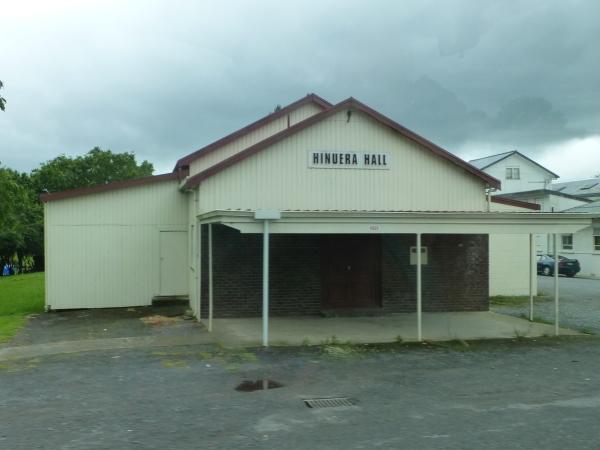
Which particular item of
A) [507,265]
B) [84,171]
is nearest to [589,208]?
[507,265]

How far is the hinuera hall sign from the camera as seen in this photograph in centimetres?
1473

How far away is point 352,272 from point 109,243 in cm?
664

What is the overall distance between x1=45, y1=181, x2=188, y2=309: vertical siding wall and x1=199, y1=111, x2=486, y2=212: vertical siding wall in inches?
130

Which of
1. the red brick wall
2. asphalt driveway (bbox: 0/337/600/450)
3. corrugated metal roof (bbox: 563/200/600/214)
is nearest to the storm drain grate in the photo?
asphalt driveway (bbox: 0/337/600/450)

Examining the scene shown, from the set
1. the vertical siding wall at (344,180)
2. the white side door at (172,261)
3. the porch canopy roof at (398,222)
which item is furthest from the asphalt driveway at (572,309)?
the white side door at (172,261)

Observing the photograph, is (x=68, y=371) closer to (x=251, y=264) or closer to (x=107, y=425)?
(x=107, y=425)

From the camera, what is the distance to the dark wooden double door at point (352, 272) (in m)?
15.5

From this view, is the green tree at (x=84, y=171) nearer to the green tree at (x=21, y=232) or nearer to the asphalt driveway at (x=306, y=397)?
the green tree at (x=21, y=232)

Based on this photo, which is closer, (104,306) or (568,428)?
(568,428)

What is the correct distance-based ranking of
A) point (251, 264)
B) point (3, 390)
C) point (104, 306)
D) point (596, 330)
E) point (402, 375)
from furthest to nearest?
1. point (104, 306)
2. point (251, 264)
3. point (596, 330)
4. point (402, 375)
5. point (3, 390)

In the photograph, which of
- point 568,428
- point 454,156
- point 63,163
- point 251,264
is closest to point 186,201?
point 251,264

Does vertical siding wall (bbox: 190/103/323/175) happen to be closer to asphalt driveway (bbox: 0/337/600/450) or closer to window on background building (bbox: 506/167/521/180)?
asphalt driveway (bbox: 0/337/600/450)

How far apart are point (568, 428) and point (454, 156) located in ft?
31.6

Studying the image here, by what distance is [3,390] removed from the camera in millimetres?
8125
